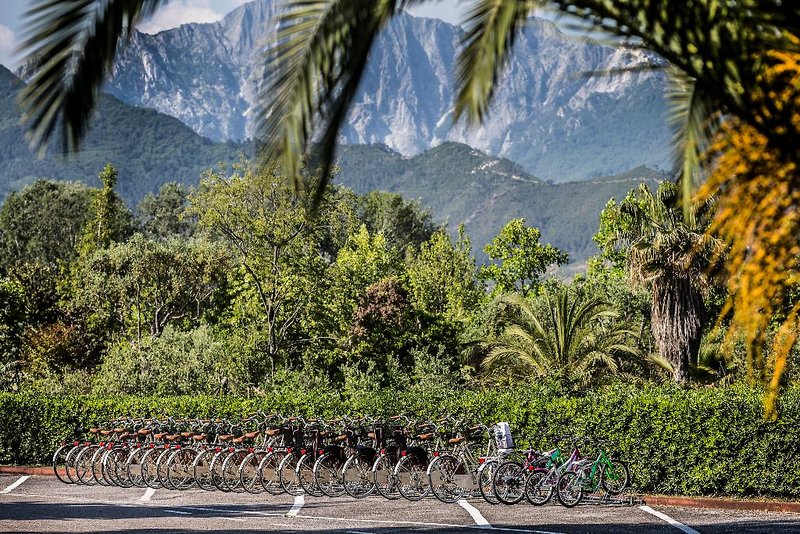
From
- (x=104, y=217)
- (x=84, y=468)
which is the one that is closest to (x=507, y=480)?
(x=84, y=468)

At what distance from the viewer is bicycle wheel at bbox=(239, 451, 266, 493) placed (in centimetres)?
1683

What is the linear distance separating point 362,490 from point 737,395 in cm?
624

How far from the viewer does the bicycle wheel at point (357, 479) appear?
16.2 metres

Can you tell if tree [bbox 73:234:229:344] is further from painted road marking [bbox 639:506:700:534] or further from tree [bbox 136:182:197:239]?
tree [bbox 136:182:197:239]

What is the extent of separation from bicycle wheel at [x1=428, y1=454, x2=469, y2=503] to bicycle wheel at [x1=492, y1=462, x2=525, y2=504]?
87 cm

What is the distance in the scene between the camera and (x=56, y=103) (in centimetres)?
351

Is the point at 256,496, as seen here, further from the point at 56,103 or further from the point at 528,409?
the point at 56,103

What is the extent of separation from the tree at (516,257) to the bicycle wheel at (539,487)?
3774 cm

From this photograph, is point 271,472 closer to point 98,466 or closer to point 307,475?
point 307,475

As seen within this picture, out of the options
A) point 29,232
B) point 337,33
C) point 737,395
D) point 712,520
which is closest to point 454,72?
point 337,33

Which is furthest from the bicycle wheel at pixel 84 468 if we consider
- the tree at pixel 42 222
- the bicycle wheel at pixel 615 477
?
the tree at pixel 42 222

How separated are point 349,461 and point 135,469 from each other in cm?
485

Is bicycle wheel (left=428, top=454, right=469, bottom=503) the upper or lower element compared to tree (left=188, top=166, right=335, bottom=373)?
lower

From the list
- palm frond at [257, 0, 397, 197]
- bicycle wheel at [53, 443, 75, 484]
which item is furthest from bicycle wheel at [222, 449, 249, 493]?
palm frond at [257, 0, 397, 197]
